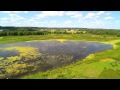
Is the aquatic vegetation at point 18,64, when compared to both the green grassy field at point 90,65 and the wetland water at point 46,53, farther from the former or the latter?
the green grassy field at point 90,65

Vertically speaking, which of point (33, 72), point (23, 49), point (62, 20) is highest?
point (62, 20)

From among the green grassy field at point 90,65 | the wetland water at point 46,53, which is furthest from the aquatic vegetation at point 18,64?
the green grassy field at point 90,65

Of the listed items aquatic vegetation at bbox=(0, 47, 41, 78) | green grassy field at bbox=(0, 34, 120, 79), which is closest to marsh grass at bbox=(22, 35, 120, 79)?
green grassy field at bbox=(0, 34, 120, 79)

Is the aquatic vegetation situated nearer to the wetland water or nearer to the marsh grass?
the wetland water

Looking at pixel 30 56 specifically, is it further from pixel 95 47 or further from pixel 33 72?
pixel 95 47

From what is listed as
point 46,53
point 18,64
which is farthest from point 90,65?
point 18,64

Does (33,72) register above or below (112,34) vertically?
below
